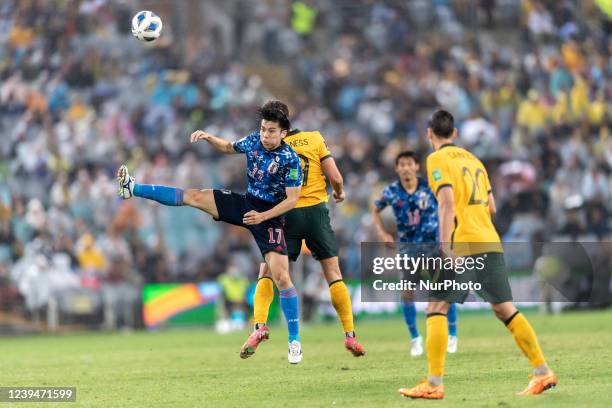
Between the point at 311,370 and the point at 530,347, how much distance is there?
11.7 feet

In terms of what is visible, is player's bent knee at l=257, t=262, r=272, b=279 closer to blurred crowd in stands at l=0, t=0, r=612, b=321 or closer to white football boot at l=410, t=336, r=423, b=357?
white football boot at l=410, t=336, r=423, b=357

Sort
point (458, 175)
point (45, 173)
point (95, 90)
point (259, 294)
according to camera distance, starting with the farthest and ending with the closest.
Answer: point (95, 90)
point (45, 173)
point (259, 294)
point (458, 175)

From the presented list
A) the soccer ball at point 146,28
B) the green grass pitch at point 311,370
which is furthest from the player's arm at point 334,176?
the soccer ball at point 146,28

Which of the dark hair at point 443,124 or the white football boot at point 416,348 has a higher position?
the dark hair at point 443,124

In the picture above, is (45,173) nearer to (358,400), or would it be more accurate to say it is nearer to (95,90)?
(95,90)

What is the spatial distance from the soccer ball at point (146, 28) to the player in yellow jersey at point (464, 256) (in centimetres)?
626

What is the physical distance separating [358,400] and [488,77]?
66.1 feet

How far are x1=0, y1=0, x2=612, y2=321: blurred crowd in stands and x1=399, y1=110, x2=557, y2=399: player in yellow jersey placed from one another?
49.0ft

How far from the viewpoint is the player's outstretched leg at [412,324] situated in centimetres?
1431

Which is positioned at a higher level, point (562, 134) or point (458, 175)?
point (562, 134)

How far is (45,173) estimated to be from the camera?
2623 centimetres

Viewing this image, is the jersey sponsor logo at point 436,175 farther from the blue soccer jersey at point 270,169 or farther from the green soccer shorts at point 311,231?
the green soccer shorts at point 311,231

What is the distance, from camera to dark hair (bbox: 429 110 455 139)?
31.5 feet

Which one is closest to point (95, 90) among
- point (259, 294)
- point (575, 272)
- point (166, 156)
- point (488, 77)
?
point (166, 156)
